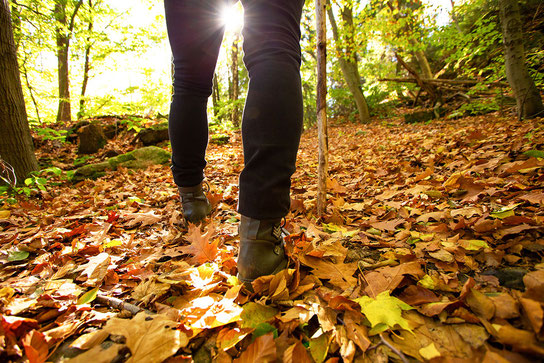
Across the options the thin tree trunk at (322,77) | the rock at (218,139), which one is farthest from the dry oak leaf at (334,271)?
the rock at (218,139)

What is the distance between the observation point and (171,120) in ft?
4.35

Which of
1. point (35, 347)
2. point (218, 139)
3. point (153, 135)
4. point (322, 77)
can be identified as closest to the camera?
point (35, 347)

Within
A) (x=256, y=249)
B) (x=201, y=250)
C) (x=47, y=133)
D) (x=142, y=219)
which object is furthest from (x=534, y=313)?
(x=47, y=133)

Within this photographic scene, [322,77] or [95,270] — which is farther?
[322,77]

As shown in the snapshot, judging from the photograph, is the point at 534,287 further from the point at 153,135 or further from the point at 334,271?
the point at 153,135

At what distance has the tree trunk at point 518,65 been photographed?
352 centimetres

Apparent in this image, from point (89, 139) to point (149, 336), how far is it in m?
6.55

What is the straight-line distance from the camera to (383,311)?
0.69 metres

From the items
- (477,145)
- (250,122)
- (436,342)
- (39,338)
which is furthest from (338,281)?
(477,145)

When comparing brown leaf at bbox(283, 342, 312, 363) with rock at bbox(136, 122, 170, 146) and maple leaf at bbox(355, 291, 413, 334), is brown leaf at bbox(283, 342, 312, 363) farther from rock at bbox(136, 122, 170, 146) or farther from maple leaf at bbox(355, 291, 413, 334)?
rock at bbox(136, 122, 170, 146)

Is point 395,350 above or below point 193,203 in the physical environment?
below

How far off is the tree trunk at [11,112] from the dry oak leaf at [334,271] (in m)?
4.00

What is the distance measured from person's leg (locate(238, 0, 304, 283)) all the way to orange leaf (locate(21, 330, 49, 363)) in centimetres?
55

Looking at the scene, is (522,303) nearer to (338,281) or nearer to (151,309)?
(338,281)
